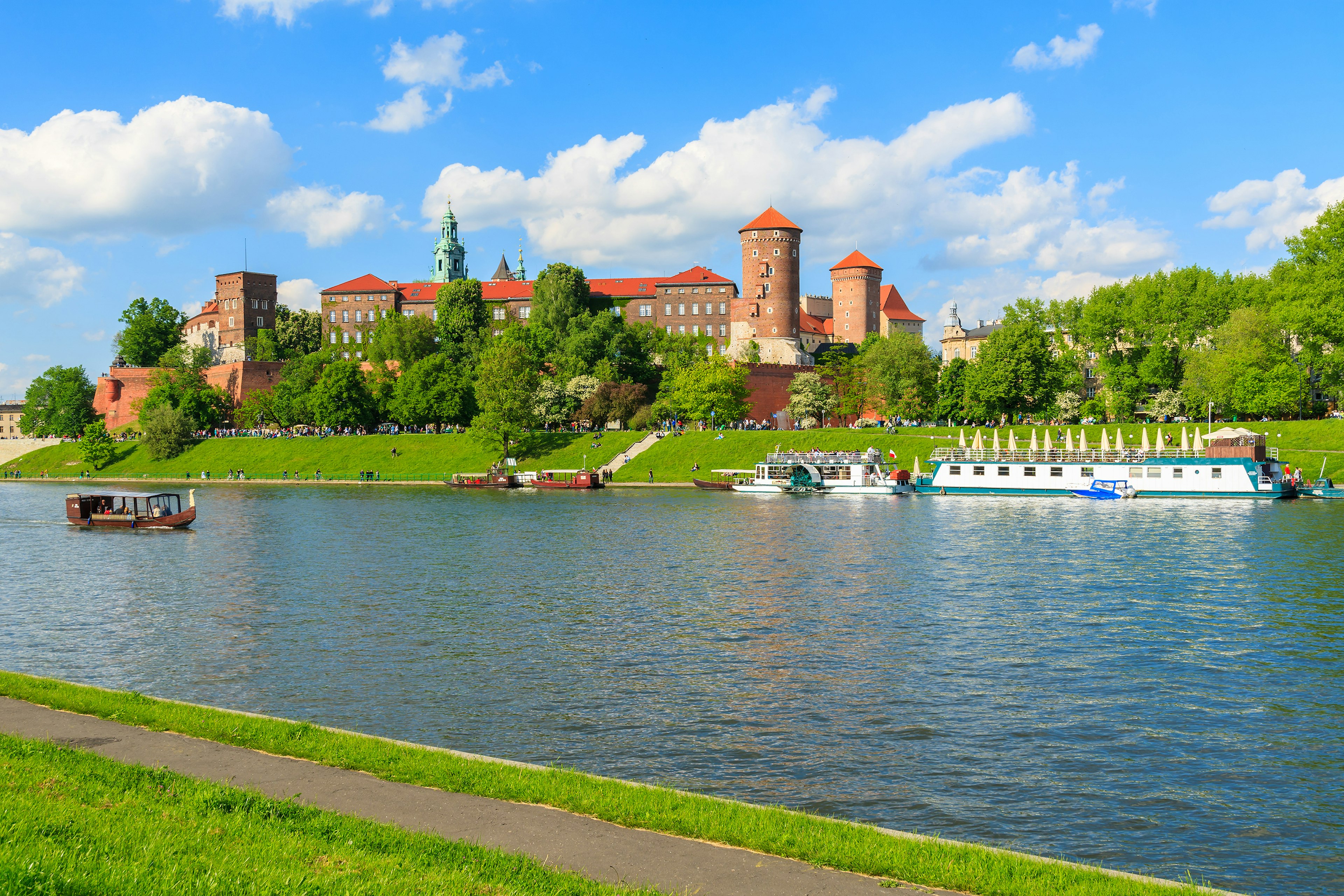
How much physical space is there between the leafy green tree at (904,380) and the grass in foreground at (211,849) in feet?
329

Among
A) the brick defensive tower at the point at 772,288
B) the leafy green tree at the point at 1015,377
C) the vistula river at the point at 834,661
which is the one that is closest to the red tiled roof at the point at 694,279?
the brick defensive tower at the point at 772,288

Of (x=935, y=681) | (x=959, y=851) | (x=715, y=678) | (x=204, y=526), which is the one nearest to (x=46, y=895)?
(x=959, y=851)

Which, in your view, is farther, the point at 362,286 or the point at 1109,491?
Answer: the point at 362,286

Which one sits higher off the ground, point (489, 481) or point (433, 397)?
point (433, 397)

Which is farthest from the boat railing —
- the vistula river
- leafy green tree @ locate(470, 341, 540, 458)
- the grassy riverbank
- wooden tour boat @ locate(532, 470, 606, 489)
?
leafy green tree @ locate(470, 341, 540, 458)

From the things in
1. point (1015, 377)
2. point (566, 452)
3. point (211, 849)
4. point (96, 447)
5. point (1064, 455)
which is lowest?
point (211, 849)

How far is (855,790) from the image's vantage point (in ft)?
46.9

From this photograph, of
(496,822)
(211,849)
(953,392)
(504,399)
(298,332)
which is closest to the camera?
(211,849)

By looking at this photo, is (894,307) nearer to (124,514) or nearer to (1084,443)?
(1084,443)

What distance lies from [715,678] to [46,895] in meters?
14.4

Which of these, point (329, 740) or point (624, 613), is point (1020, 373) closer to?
point (624, 613)

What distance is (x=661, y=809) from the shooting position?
11.4 meters

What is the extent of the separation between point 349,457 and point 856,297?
325ft

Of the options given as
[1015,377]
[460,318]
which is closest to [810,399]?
[1015,377]
